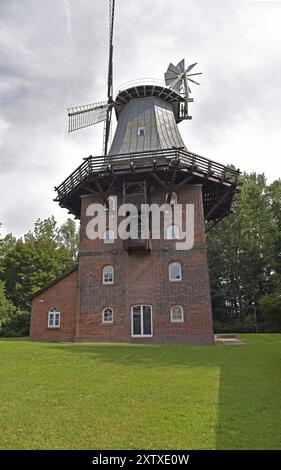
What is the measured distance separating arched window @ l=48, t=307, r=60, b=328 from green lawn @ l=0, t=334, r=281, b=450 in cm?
932

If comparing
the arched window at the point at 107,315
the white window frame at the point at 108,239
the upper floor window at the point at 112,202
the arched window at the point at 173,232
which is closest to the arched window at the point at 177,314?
the arched window at the point at 107,315

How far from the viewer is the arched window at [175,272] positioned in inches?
716

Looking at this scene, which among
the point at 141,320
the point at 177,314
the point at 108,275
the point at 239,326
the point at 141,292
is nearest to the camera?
the point at 177,314

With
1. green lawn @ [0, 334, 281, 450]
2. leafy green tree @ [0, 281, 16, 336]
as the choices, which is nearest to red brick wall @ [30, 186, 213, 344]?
green lawn @ [0, 334, 281, 450]

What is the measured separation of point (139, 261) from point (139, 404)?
12.5 metres

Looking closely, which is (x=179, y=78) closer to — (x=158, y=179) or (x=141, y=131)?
(x=141, y=131)

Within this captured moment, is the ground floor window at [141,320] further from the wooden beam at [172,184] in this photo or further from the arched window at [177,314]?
the wooden beam at [172,184]

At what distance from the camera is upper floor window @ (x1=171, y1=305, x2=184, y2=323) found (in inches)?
693

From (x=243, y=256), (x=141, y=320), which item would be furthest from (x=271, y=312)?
(x=141, y=320)

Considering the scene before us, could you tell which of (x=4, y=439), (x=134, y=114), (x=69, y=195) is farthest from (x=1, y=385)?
(x=134, y=114)

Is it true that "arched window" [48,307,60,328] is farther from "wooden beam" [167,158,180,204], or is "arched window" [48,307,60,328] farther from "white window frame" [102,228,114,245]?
"wooden beam" [167,158,180,204]

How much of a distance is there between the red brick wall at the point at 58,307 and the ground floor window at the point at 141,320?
3.53 m

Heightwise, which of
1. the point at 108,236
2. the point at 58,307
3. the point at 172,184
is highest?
the point at 172,184

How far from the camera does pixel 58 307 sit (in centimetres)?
2009
